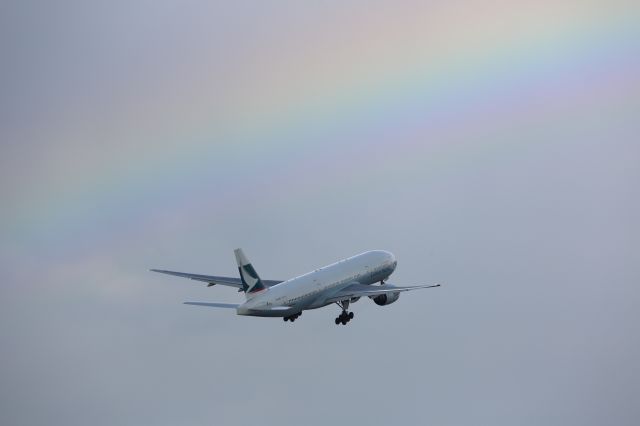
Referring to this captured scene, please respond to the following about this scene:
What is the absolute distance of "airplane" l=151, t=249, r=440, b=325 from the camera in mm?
139375

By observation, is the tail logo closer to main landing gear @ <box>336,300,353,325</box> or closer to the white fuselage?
the white fuselage

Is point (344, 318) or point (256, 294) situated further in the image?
point (344, 318)

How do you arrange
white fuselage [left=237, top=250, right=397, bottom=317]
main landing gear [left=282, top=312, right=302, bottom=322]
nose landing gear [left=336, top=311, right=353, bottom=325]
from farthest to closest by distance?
nose landing gear [left=336, top=311, right=353, bottom=325] < main landing gear [left=282, top=312, right=302, bottom=322] < white fuselage [left=237, top=250, right=397, bottom=317]

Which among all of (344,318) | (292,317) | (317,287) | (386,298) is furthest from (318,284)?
(386,298)

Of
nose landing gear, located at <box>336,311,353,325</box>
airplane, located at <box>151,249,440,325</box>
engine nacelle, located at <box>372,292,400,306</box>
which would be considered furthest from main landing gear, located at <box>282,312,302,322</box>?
engine nacelle, located at <box>372,292,400,306</box>

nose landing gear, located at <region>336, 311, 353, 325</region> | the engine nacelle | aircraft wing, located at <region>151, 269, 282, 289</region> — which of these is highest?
aircraft wing, located at <region>151, 269, 282, 289</region>

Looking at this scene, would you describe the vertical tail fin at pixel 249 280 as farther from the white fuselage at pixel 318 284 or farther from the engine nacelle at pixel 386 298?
the engine nacelle at pixel 386 298

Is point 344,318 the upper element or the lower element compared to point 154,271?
lower

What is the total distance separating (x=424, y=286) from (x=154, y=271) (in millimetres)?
34594

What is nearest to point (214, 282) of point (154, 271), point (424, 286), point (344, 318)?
point (154, 271)

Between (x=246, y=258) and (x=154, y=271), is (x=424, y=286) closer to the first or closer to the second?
(x=246, y=258)

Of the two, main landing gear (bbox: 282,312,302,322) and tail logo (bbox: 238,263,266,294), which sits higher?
tail logo (bbox: 238,263,266,294)

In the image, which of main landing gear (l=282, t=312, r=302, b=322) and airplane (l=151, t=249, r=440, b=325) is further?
main landing gear (l=282, t=312, r=302, b=322)

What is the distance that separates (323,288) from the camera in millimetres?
147000
